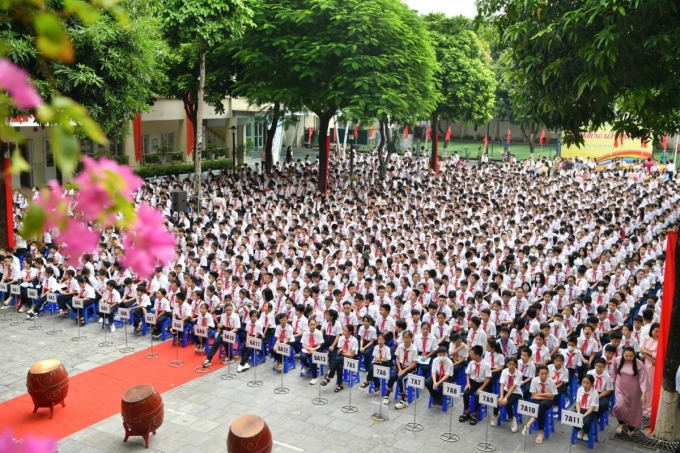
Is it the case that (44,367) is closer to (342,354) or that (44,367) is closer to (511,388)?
(342,354)

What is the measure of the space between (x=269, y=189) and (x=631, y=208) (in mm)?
13697

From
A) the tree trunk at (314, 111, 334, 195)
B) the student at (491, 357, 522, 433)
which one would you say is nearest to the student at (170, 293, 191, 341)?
the student at (491, 357, 522, 433)

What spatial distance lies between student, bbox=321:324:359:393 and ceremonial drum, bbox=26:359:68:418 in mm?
4211

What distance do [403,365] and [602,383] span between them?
121 inches

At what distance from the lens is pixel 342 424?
35.0 ft

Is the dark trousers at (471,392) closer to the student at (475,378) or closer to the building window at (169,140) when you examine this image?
the student at (475,378)

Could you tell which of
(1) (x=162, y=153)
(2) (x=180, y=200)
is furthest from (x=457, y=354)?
(1) (x=162, y=153)

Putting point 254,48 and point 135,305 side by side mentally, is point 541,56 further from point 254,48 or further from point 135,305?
point 254,48

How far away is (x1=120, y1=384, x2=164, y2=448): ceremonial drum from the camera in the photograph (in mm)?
9586

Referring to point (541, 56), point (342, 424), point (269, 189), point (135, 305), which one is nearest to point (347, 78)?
point (269, 189)

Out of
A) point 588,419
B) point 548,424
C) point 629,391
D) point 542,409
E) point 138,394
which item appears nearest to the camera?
point 138,394

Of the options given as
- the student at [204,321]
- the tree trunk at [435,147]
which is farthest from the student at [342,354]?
the tree trunk at [435,147]

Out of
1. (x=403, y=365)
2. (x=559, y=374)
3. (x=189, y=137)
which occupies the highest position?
(x=189, y=137)

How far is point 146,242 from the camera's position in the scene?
5.84ft
